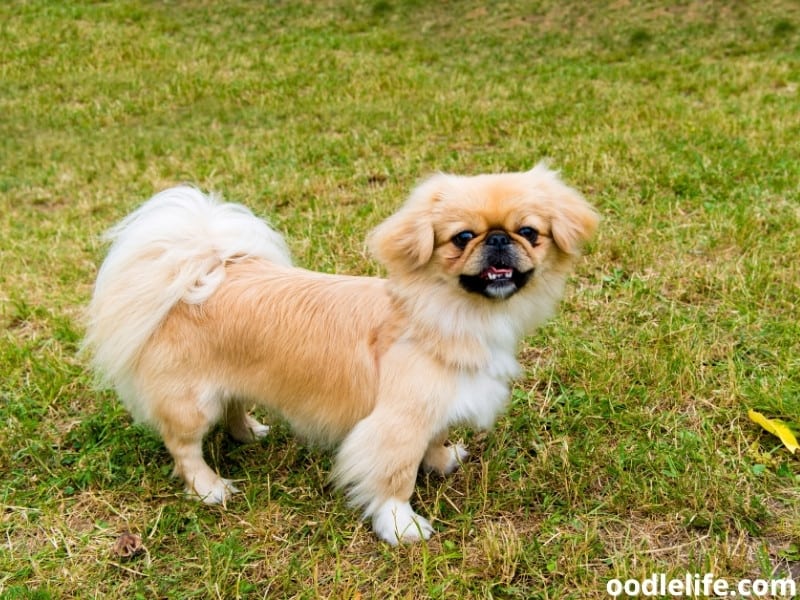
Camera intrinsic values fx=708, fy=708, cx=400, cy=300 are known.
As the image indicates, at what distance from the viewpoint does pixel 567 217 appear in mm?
A: 2322

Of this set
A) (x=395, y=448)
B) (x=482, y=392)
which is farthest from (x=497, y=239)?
(x=395, y=448)

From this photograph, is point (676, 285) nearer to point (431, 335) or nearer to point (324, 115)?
point (431, 335)

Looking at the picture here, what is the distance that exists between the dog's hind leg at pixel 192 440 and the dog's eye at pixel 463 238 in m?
1.10

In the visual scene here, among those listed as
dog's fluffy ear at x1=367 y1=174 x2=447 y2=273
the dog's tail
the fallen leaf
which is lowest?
the fallen leaf

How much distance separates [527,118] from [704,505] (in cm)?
531

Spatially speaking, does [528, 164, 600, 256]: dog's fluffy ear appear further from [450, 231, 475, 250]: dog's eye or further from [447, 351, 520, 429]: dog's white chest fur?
[447, 351, 520, 429]: dog's white chest fur

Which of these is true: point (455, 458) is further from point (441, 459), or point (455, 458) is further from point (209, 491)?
point (209, 491)

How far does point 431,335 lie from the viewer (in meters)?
2.35

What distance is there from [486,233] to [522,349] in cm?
140

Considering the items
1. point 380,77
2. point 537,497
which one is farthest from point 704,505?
point 380,77

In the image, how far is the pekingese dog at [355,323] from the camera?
2.28 metres

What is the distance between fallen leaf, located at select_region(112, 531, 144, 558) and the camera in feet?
8.13

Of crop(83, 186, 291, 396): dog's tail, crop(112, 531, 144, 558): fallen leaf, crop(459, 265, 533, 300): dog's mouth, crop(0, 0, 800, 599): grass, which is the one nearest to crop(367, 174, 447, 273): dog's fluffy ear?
crop(459, 265, 533, 300): dog's mouth

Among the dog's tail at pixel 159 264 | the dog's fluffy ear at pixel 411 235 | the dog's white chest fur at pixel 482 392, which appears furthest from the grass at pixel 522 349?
the dog's fluffy ear at pixel 411 235
